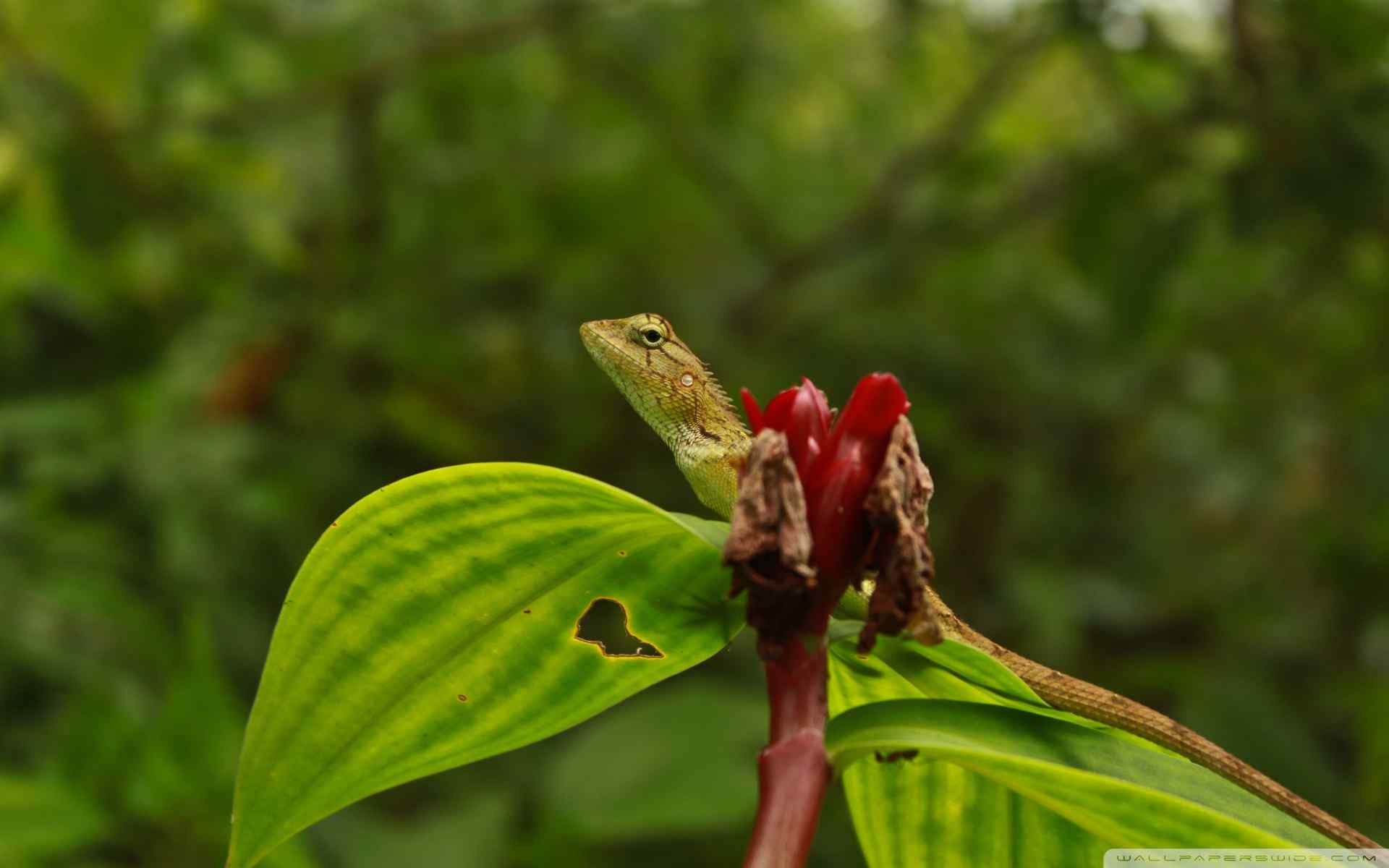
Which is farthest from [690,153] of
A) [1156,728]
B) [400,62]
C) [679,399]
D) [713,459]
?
[1156,728]

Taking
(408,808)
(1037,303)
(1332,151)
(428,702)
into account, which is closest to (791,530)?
(428,702)

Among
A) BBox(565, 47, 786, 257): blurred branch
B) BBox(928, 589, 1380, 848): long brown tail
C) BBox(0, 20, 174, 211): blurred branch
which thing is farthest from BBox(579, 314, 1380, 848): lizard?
BBox(565, 47, 786, 257): blurred branch

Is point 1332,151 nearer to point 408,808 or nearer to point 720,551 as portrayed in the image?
point 720,551

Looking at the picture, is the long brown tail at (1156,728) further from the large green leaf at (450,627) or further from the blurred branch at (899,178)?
the blurred branch at (899,178)

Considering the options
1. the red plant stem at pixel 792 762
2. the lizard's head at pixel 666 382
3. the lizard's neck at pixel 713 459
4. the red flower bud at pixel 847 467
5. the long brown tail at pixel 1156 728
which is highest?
the lizard's head at pixel 666 382

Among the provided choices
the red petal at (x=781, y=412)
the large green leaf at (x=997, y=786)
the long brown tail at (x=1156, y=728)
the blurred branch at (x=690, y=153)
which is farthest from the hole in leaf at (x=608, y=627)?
the red petal at (x=781, y=412)

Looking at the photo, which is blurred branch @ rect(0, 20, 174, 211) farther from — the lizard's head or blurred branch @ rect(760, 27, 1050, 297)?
blurred branch @ rect(760, 27, 1050, 297)
